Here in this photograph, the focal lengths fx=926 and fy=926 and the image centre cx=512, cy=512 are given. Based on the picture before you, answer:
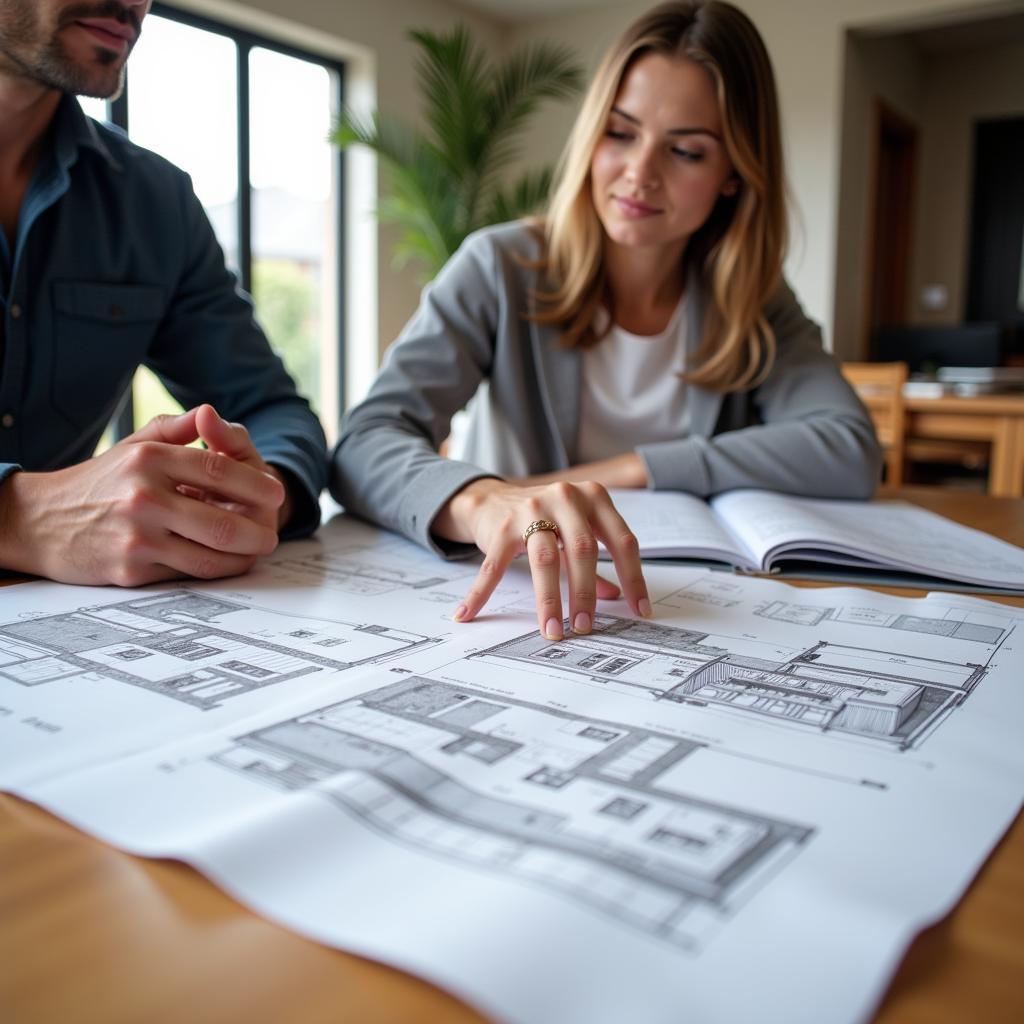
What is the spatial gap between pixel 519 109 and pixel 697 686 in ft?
12.6

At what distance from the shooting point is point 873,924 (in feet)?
0.94

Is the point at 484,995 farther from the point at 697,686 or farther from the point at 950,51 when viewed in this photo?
the point at 950,51

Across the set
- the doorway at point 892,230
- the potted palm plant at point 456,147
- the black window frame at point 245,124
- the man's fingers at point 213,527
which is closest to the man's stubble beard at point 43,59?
the man's fingers at point 213,527

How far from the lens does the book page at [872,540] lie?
795mm

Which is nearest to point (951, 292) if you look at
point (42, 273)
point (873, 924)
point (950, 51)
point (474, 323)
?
point (950, 51)

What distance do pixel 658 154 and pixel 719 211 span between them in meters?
0.24

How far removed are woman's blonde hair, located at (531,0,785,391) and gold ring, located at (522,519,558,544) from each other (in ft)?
2.19

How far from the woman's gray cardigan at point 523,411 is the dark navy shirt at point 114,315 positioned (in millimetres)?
85

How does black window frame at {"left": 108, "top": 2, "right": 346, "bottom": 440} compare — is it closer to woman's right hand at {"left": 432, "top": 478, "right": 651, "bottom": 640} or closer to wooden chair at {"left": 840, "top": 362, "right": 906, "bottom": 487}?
wooden chair at {"left": 840, "top": 362, "right": 906, "bottom": 487}

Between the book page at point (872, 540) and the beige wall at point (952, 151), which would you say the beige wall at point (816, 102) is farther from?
the book page at point (872, 540)

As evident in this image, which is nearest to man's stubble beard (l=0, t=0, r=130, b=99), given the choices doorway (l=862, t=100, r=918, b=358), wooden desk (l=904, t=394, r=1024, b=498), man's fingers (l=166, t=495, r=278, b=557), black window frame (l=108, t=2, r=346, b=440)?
man's fingers (l=166, t=495, r=278, b=557)

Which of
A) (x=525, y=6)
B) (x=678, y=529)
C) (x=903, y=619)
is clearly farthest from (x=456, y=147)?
(x=903, y=619)

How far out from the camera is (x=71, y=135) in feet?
3.48

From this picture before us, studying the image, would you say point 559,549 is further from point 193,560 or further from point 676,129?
point 676,129
